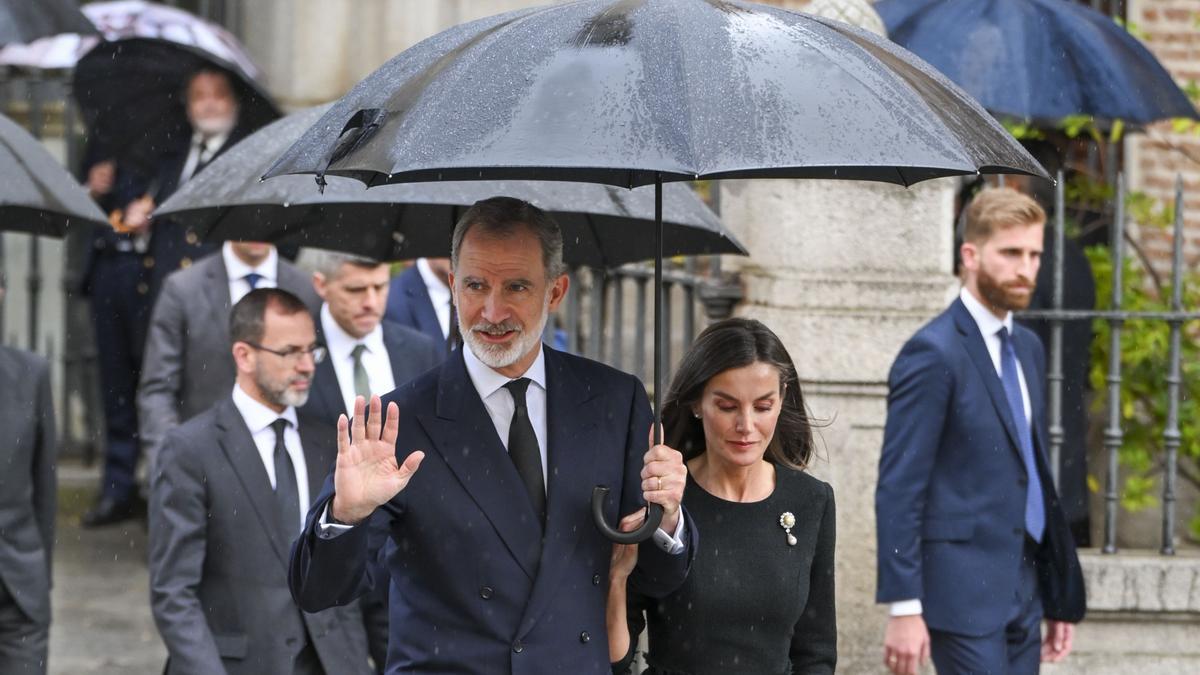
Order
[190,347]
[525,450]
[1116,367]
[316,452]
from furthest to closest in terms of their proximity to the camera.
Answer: [190,347] → [1116,367] → [316,452] → [525,450]

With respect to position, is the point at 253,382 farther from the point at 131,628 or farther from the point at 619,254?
the point at 131,628

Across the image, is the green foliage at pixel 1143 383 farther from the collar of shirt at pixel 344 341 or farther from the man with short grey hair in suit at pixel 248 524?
the man with short grey hair in suit at pixel 248 524

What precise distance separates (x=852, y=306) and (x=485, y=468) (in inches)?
132

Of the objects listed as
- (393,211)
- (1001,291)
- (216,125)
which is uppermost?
(216,125)

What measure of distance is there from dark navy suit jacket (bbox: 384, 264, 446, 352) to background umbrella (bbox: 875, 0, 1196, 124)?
7.24 ft

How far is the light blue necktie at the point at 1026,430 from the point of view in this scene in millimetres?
6320

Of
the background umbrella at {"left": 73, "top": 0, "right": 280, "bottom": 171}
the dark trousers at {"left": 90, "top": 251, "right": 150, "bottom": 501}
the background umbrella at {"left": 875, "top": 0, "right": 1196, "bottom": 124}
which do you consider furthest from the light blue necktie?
the dark trousers at {"left": 90, "top": 251, "right": 150, "bottom": 501}

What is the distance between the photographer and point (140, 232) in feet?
33.3

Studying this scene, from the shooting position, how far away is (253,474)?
19.6ft

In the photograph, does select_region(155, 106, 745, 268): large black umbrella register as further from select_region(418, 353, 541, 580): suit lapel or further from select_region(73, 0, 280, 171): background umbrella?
select_region(73, 0, 280, 171): background umbrella

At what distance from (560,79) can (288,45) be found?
7510mm

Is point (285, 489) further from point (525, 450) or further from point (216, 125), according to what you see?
point (216, 125)

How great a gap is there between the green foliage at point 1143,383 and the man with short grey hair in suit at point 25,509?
166 inches

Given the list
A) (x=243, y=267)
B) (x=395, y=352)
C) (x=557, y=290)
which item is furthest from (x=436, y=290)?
(x=557, y=290)
